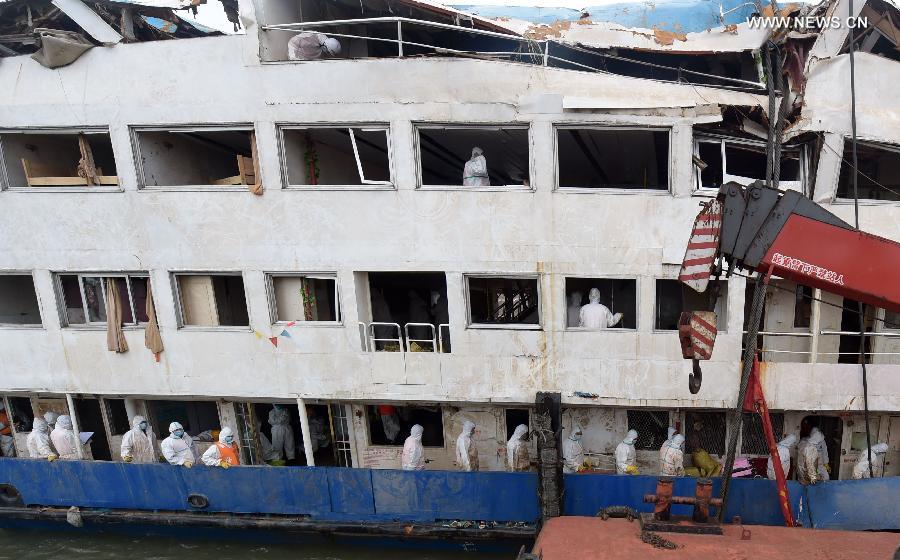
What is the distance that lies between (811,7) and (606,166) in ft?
12.8

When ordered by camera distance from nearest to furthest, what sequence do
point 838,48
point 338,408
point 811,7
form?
point 838,48 < point 811,7 < point 338,408

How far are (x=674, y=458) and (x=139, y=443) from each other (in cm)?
865

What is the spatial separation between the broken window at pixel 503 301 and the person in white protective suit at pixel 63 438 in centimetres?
730

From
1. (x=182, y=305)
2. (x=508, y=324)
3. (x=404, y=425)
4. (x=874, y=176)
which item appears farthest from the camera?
(x=404, y=425)

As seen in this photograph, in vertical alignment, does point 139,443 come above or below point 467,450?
above

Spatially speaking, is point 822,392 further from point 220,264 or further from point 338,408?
point 220,264

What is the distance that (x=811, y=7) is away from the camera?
6613 mm

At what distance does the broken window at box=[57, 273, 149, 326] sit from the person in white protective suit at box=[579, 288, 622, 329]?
705cm

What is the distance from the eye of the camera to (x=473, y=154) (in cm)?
711

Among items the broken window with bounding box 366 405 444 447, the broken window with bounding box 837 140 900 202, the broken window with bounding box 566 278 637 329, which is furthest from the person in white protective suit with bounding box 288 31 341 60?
the broken window with bounding box 837 140 900 202

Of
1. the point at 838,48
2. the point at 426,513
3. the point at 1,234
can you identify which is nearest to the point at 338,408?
the point at 426,513

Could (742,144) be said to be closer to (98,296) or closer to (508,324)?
(508,324)

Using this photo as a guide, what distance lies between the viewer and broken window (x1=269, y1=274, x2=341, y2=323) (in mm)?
7430

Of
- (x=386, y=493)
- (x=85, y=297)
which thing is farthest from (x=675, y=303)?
(x=85, y=297)
